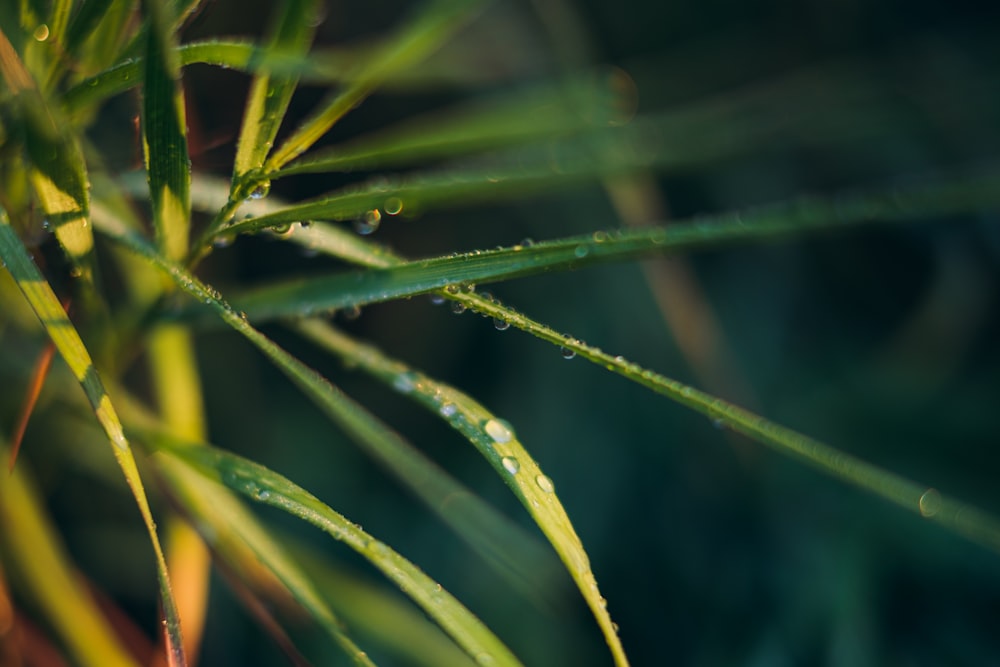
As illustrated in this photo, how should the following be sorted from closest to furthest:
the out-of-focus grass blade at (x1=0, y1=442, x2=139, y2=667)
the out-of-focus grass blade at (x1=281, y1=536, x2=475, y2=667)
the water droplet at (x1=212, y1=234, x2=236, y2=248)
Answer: the water droplet at (x1=212, y1=234, x2=236, y2=248), the out-of-focus grass blade at (x1=0, y1=442, x2=139, y2=667), the out-of-focus grass blade at (x1=281, y1=536, x2=475, y2=667)

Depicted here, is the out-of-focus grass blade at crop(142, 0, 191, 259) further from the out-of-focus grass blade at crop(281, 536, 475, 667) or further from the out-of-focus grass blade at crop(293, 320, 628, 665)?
the out-of-focus grass blade at crop(281, 536, 475, 667)

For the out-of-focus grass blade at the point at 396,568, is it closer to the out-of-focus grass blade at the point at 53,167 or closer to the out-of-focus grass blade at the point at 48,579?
the out-of-focus grass blade at the point at 53,167

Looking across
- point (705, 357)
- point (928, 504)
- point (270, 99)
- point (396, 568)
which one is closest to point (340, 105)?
point (270, 99)

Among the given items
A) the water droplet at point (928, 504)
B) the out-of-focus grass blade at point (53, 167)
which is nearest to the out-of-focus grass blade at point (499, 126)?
the out-of-focus grass blade at point (53, 167)

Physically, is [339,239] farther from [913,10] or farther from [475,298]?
[913,10]

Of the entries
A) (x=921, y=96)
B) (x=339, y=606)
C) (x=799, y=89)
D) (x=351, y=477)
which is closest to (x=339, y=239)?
(x=339, y=606)

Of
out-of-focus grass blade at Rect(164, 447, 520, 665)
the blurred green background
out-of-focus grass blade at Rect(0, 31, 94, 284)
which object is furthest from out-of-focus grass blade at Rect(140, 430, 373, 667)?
the blurred green background

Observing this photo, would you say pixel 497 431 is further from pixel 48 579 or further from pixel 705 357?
pixel 705 357
